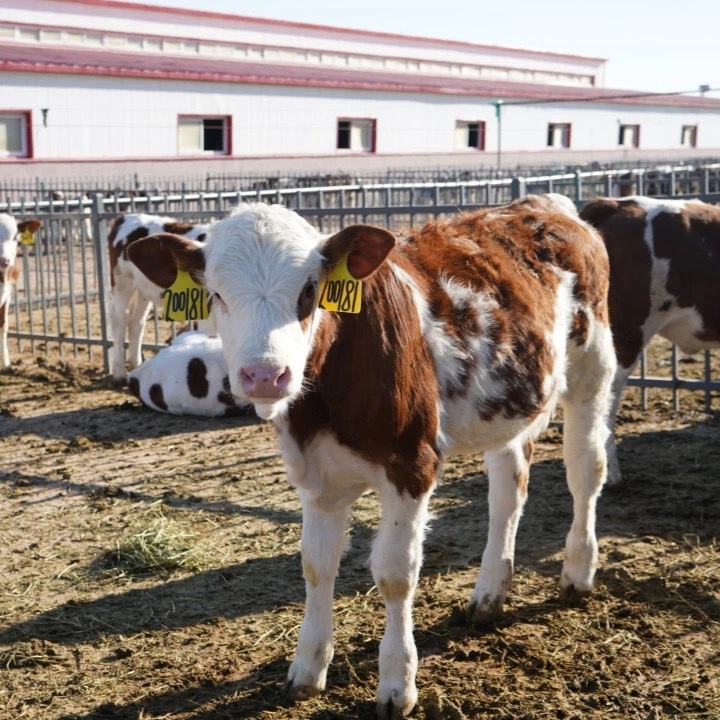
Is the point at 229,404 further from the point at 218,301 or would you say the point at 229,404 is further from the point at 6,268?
the point at 218,301

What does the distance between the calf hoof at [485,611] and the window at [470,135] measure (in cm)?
3910

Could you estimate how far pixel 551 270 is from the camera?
14.9ft

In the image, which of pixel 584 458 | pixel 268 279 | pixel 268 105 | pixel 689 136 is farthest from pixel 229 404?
pixel 689 136

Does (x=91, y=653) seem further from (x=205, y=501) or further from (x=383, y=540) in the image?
(x=205, y=501)

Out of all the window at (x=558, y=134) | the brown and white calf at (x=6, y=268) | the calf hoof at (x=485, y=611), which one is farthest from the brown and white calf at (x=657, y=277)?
the window at (x=558, y=134)

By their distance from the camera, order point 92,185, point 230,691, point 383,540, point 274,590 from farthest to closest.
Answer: point 92,185 → point 274,590 → point 230,691 → point 383,540

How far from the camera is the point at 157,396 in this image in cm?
873

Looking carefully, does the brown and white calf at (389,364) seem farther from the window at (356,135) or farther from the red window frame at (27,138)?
the window at (356,135)

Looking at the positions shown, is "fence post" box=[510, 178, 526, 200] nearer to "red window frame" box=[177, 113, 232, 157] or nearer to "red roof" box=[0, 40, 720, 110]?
"red roof" box=[0, 40, 720, 110]

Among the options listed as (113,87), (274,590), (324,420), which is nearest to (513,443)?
(324,420)

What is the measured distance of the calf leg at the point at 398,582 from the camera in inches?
147

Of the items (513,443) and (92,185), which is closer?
(513,443)

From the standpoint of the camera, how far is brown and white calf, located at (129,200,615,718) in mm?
3377

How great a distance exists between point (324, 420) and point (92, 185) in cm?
2524
